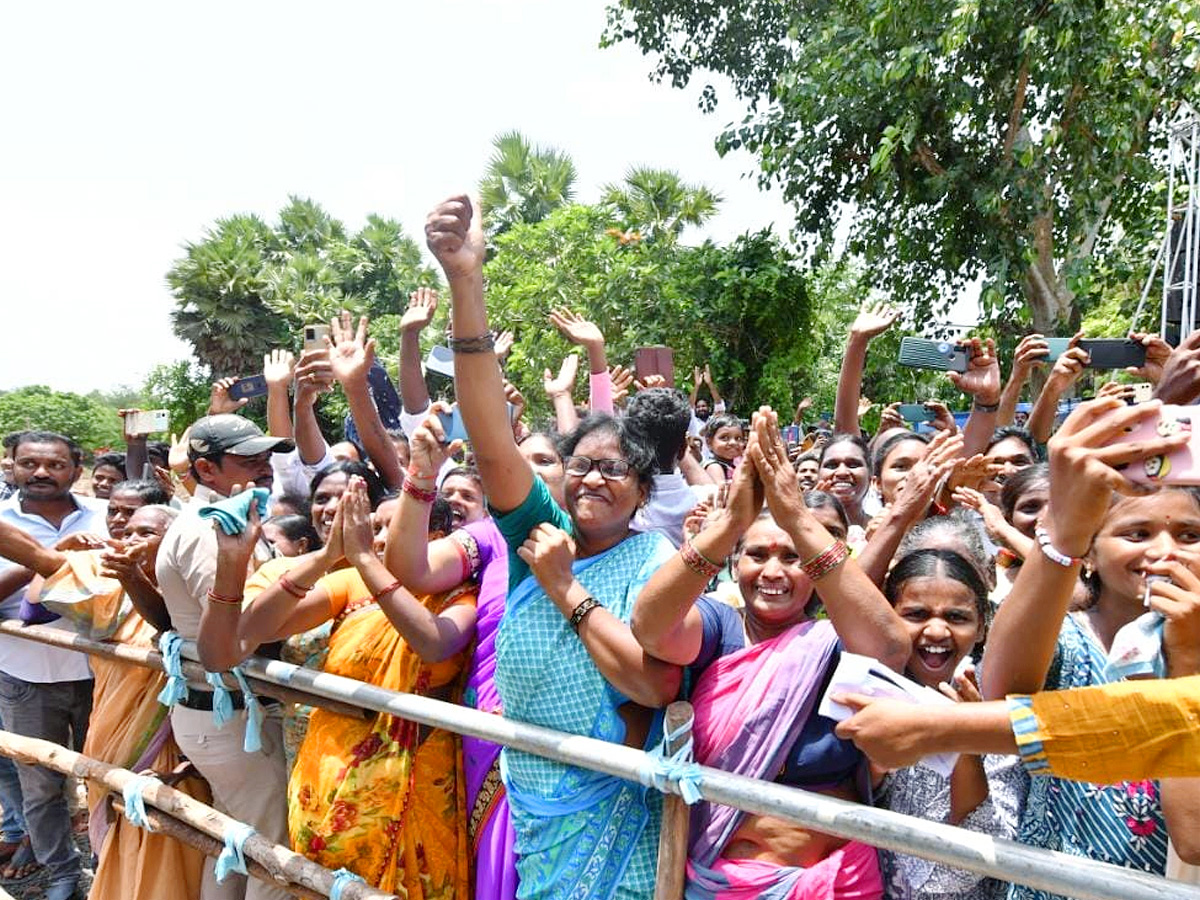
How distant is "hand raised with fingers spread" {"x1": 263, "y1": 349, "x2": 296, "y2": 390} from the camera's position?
15.0ft

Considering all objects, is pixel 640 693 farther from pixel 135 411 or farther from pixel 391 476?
pixel 135 411

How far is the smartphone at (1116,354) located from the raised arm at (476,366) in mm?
2305

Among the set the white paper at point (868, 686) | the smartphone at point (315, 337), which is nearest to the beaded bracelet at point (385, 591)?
the white paper at point (868, 686)

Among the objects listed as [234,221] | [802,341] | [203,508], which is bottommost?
[802,341]

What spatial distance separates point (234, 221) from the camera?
943 inches

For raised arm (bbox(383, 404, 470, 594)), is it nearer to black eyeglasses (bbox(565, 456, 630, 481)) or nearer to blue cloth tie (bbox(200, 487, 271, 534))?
black eyeglasses (bbox(565, 456, 630, 481))

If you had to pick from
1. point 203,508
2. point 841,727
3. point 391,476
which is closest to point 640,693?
point 841,727

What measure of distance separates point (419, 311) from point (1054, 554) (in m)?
3.71

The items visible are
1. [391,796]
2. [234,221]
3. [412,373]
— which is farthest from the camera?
[234,221]

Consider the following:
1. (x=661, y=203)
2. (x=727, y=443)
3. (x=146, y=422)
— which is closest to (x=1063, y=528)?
(x=727, y=443)

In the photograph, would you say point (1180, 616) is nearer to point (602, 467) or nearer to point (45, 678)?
point (602, 467)

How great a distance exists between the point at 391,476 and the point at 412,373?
112 centimetres

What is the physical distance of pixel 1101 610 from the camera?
1.93 metres

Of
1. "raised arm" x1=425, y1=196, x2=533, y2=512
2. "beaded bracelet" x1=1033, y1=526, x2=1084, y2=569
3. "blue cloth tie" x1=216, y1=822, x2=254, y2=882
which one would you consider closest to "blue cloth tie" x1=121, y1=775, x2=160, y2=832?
"blue cloth tie" x1=216, y1=822, x2=254, y2=882
